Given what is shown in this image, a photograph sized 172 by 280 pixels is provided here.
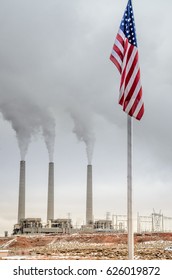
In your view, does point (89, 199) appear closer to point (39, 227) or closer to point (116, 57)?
point (39, 227)

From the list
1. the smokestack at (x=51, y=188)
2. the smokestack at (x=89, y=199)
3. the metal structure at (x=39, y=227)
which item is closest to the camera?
the smokestack at (x=51, y=188)

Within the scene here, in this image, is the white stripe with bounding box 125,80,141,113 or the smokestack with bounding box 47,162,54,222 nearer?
the white stripe with bounding box 125,80,141,113

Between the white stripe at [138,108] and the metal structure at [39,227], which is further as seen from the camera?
the metal structure at [39,227]

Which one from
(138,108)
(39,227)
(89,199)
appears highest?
(138,108)

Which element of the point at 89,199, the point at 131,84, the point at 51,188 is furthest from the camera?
the point at 89,199

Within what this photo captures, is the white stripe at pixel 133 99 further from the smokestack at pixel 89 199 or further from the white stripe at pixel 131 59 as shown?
the smokestack at pixel 89 199

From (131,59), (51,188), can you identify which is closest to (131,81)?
(131,59)

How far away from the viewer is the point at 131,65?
12273mm

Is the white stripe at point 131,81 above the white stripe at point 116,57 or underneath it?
underneath

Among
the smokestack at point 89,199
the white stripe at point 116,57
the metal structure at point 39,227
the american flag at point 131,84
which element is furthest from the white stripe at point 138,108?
the metal structure at point 39,227

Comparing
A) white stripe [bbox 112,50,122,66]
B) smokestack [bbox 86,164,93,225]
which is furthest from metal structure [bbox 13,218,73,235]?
white stripe [bbox 112,50,122,66]

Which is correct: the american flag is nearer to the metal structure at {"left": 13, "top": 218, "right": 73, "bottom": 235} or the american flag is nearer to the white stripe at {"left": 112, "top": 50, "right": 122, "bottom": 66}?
the white stripe at {"left": 112, "top": 50, "right": 122, "bottom": 66}

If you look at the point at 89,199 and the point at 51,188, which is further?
the point at 89,199
